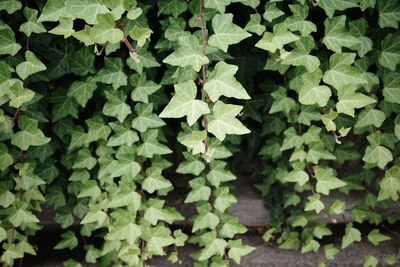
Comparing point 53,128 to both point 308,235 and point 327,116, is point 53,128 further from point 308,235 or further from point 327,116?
point 308,235

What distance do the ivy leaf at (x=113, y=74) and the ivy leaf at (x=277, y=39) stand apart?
55 centimetres

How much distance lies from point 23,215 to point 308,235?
152 centimetres

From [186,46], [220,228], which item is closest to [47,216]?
[220,228]

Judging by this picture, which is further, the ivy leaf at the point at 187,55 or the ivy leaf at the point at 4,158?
the ivy leaf at the point at 4,158

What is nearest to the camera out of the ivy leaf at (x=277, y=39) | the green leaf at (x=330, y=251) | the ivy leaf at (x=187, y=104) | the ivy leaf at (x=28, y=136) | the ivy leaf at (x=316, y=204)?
the ivy leaf at (x=187, y=104)

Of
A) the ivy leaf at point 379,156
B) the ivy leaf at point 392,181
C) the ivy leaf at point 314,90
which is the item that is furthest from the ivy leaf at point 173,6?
the ivy leaf at point 392,181

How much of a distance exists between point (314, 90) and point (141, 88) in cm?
69

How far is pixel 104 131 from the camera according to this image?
4.42ft

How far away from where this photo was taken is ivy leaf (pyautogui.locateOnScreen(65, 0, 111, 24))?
0.98m

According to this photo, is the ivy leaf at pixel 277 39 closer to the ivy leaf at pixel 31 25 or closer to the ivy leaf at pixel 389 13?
the ivy leaf at pixel 389 13

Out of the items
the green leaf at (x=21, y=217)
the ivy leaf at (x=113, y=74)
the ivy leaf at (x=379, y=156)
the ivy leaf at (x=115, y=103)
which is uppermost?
the ivy leaf at (x=113, y=74)

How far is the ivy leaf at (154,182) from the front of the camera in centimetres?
132

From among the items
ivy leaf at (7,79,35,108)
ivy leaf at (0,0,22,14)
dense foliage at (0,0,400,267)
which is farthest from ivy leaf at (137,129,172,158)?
ivy leaf at (0,0,22,14)

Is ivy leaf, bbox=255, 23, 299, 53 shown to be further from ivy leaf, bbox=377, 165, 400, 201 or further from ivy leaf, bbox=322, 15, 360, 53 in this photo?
ivy leaf, bbox=377, 165, 400, 201
